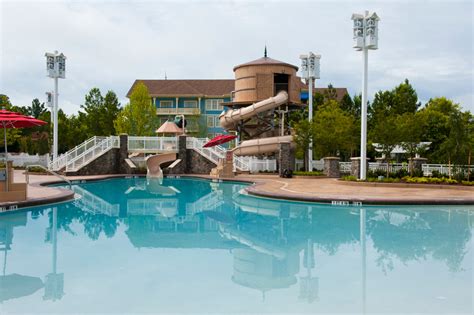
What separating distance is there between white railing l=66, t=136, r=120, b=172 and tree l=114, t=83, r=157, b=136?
41.3 ft

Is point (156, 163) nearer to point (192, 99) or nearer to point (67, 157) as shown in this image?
point (67, 157)

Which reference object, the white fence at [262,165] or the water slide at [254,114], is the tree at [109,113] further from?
the white fence at [262,165]

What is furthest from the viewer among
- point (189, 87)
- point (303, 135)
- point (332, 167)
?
point (189, 87)

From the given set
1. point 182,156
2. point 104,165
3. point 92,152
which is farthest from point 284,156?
point 92,152

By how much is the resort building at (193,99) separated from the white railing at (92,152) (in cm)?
2463

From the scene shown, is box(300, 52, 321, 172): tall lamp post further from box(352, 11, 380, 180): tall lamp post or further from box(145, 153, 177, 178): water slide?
box(145, 153, 177, 178): water slide

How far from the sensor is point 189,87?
61.0m

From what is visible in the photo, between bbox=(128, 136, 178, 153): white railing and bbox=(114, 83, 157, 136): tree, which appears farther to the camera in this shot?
bbox=(114, 83, 157, 136): tree

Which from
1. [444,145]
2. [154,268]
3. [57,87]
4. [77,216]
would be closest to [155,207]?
[77,216]

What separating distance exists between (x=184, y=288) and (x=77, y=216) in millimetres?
8399

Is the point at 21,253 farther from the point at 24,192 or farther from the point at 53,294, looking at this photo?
the point at 24,192

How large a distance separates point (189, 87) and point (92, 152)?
3035cm

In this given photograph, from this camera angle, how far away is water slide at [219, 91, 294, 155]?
1285 inches


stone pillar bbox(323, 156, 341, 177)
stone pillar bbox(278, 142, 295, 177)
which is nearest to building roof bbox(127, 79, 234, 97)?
stone pillar bbox(278, 142, 295, 177)
